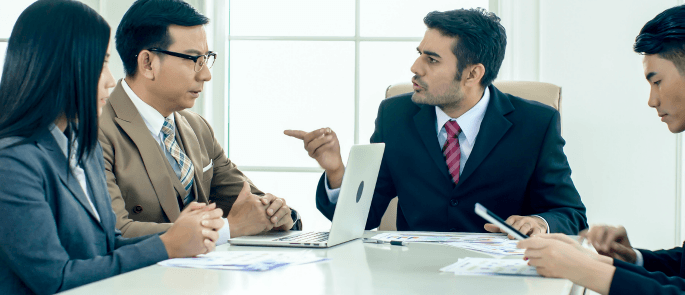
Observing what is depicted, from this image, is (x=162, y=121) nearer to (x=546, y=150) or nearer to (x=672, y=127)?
(x=546, y=150)

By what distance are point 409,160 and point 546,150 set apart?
17.5 inches

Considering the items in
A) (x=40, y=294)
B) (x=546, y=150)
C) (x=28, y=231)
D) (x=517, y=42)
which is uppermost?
(x=517, y=42)

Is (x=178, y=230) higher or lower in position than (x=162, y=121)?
lower

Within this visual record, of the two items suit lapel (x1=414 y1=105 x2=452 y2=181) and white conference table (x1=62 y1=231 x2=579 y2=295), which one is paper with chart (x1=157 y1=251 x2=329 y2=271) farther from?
suit lapel (x1=414 y1=105 x2=452 y2=181)

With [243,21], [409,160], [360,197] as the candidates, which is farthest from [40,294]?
[243,21]

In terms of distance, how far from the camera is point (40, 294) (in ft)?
3.22

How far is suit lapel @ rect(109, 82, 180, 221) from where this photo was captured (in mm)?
1615

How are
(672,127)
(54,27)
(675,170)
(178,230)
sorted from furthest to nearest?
(675,170), (672,127), (178,230), (54,27)

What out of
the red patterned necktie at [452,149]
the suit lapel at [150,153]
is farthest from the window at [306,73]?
the suit lapel at [150,153]

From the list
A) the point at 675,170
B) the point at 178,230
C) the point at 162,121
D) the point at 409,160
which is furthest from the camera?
the point at 675,170

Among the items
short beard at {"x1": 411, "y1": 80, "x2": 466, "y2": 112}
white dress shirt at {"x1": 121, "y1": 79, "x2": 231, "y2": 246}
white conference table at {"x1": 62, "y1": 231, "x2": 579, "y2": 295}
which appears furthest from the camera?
short beard at {"x1": 411, "y1": 80, "x2": 466, "y2": 112}

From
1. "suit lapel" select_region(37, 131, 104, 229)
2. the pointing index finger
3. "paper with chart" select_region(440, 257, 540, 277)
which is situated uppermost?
the pointing index finger

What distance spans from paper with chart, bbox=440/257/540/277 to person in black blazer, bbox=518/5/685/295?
4 cm

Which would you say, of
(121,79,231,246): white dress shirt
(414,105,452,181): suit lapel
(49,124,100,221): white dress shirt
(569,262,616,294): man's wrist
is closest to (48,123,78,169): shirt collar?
(49,124,100,221): white dress shirt
